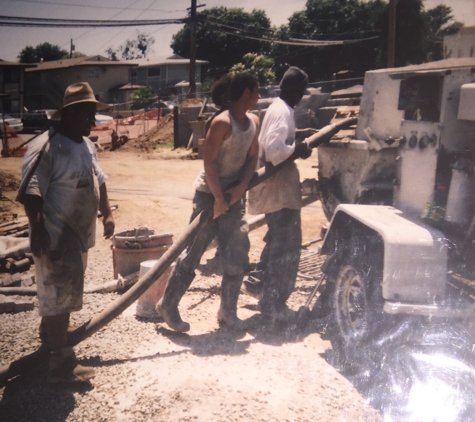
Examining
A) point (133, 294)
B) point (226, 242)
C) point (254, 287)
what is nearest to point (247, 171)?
point (226, 242)

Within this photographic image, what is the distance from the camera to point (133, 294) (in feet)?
12.0

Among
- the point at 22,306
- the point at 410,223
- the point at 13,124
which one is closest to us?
the point at 410,223

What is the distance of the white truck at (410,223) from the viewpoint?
2.80 meters

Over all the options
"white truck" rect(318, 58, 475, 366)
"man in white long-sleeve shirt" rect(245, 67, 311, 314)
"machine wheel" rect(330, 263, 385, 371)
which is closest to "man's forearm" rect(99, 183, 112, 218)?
"man in white long-sleeve shirt" rect(245, 67, 311, 314)

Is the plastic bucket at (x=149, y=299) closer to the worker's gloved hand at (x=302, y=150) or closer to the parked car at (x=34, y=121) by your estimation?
the worker's gloved hand at (x=302, y=150)

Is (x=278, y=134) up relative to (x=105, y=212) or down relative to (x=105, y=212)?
up

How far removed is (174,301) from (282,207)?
4.00 feet

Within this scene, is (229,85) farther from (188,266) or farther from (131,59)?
(131,59)

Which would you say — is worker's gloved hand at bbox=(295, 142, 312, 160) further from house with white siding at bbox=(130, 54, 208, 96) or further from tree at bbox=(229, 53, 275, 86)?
house with white siding at bbox=(130, 54, 208, 96)

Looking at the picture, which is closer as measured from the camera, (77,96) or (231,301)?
(77,96)

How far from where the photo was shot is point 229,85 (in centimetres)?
401

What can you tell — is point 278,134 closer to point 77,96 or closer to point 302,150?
point 302,150

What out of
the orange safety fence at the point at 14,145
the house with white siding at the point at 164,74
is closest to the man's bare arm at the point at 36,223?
the orange safety fence at the point at 14,145

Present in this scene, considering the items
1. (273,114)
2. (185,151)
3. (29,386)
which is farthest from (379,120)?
(185,151)
